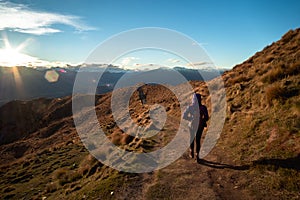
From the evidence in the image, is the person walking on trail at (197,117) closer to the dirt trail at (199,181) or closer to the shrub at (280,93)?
the dirt trail at (199,181)

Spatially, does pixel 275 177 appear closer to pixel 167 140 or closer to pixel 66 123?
pixel 167 140

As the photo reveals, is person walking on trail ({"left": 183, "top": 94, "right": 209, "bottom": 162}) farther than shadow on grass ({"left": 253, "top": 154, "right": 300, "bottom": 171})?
Yes

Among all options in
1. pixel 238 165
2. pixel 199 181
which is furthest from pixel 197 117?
pixel 199 181

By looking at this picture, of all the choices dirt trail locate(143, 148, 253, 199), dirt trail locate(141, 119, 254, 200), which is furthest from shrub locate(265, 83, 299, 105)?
dirt trail locate(143, 148, 253, 199)

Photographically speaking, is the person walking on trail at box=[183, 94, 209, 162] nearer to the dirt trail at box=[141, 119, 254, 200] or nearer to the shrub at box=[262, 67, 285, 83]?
the dirt trail at box=[141, 119, 254, 200]

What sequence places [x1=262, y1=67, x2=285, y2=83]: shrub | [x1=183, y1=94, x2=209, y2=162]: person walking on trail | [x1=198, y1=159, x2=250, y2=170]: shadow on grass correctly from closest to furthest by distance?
[x1=198, y1=159, x2=250, y2=170]: shadow on grass → [x1=183, y1=94, x2=209, y2=162]: person walking on trail → [x1=262, y1=67, x2=285, y2=83]: shrub

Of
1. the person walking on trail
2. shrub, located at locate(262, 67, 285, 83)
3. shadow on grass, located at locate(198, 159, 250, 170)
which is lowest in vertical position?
shadow on grass, located at locate(198, 159, 250, 170)

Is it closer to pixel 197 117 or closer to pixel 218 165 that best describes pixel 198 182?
pixel 218 165

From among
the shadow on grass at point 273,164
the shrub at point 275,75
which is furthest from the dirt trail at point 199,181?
the shrub at point 275,75

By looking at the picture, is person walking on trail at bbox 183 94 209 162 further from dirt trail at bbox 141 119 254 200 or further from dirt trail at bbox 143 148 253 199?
dirt trail at bbox 143 148 253 199

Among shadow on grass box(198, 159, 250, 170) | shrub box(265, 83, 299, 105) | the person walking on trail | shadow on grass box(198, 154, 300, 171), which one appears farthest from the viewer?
shrub box(265, 83, 299, 105)

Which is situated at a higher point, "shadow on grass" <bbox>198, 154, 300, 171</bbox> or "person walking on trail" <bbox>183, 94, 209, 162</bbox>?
"person walking on trail" <bbox>183, 94, 209, 162</bbox>

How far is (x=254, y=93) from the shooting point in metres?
15.3

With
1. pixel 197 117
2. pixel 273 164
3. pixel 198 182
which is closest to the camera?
pixel 273 164
